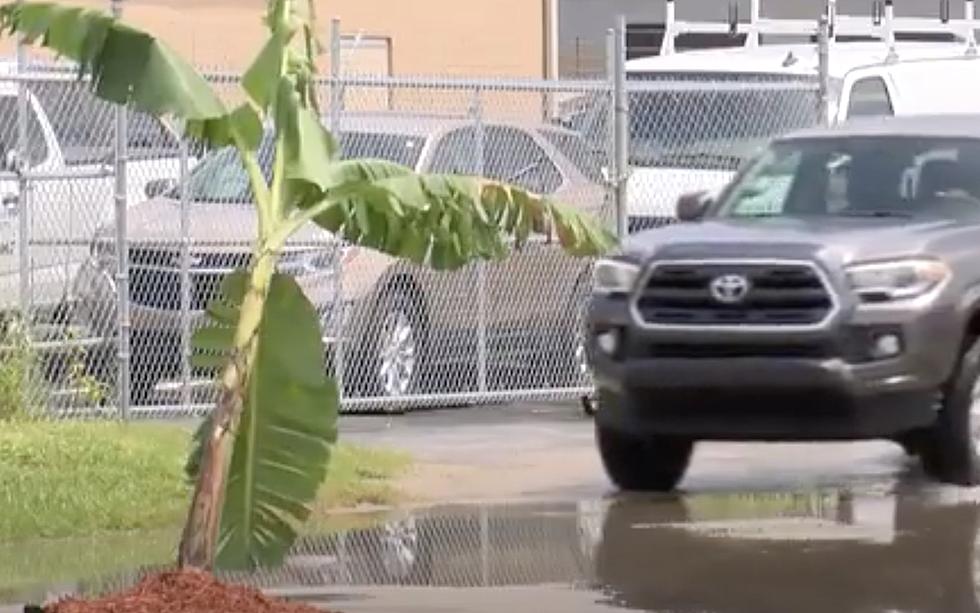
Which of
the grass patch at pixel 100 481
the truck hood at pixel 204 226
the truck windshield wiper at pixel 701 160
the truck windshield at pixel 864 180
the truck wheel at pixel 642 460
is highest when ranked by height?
the truck windshield at pixel 864 180

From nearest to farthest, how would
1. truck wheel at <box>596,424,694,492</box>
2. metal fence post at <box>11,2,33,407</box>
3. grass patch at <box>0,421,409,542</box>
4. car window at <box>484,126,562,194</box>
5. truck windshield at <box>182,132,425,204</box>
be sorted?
grass patch at <box>0,421,409,542</box>, truck wheel at <box>596,424,694,492</box>, metal fence post at <box>11,2,33,407</box>, truck windshield at <box>182,132,425,204</box>, car window at <box>484,126,562,194</box>

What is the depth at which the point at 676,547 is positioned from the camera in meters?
11.4

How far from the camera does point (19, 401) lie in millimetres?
13719

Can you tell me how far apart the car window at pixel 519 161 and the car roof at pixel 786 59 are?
2418 mm

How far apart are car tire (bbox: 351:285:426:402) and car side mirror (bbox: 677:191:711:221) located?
3.00 metres

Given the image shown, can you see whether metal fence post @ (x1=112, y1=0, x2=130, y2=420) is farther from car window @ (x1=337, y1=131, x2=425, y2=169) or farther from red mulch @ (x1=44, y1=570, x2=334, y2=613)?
red mulch @ (x1=44, y1=570, x2=334, y2=613)

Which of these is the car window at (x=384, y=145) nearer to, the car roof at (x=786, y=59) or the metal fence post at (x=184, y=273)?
the metal fence post at (x=184, y=273)

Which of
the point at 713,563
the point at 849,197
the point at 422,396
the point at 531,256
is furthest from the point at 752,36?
the point at 713,563

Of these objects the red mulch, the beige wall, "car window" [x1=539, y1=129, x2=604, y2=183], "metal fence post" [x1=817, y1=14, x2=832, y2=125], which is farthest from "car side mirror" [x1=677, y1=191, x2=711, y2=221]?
the beige wall

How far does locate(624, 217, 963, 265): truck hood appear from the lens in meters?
12.3

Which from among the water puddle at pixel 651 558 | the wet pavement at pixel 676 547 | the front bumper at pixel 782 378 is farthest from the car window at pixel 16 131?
the front bumper at pixel 782 378

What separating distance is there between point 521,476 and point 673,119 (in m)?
5.76

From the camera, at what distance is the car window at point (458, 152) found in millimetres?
16688

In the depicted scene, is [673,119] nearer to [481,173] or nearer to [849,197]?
[481,173]
